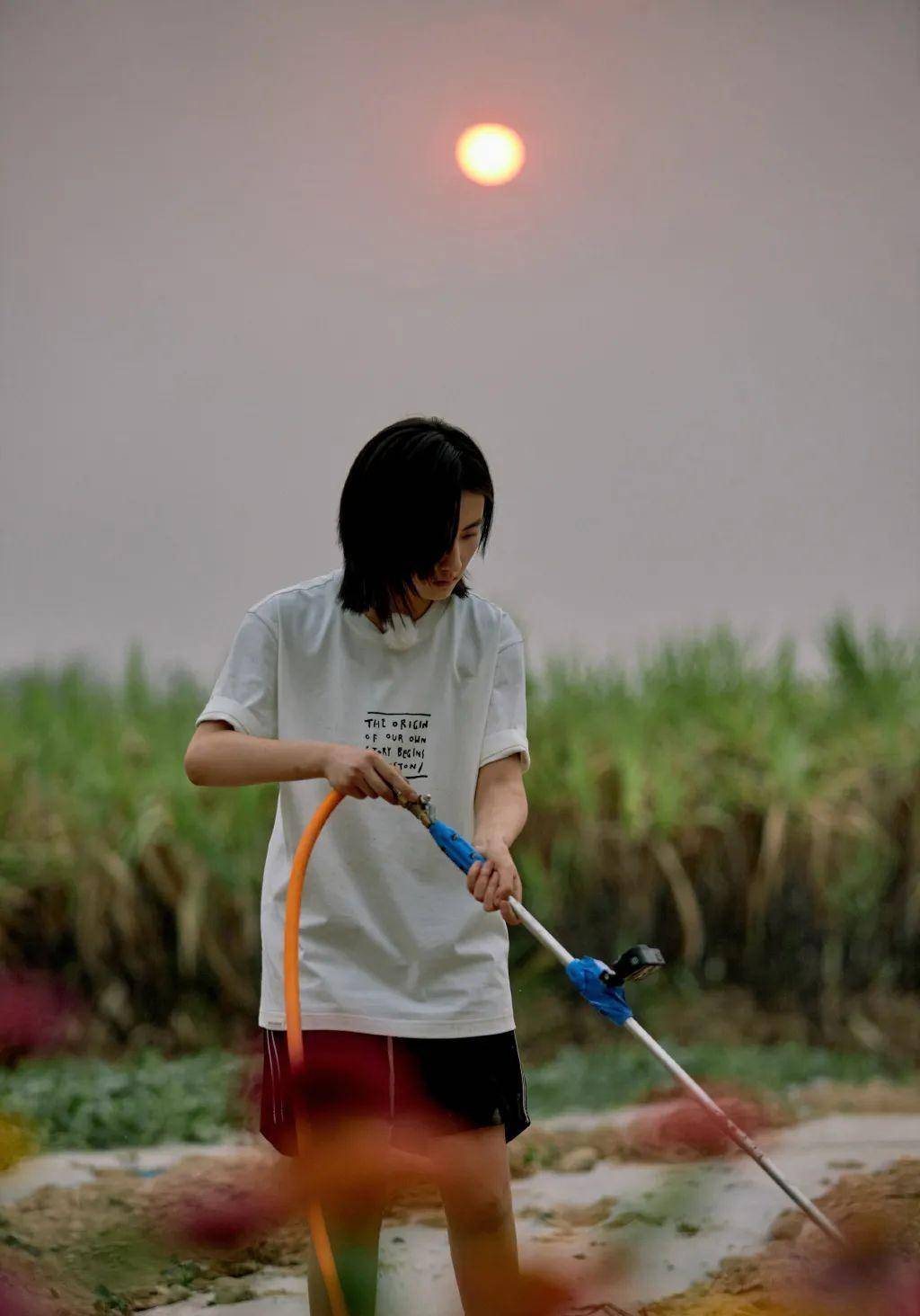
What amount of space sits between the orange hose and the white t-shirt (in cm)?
4

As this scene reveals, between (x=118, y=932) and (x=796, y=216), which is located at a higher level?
(x=796, y=216)

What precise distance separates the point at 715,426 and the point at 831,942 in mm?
1096

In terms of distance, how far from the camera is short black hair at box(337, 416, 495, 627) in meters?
1.38

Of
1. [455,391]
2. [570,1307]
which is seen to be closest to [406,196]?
[455,391]

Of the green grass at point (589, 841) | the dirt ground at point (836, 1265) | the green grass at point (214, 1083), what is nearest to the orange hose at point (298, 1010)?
the dirt ground at point (836, 1265)

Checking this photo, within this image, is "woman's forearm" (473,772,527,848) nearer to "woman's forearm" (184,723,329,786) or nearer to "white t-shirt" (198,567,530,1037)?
"white t-shirt" (198,567,530,1037)

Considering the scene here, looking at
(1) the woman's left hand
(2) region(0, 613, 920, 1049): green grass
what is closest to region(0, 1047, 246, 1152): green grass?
(2) region(0, 613, 920, 1049): green grass

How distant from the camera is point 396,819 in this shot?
1.42 meters

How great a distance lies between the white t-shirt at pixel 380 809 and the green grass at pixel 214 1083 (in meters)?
1.28

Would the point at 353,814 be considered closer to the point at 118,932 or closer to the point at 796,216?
the point at 118,932

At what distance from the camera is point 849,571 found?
3.29 m

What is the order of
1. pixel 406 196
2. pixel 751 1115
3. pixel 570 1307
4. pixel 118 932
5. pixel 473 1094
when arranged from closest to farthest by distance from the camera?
pixel 570 1307 < pixel 751 1115 < pixel 473 1094 < pixel 118 932 < pixel 406 196

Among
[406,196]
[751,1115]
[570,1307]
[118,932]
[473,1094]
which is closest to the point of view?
[570,1307]

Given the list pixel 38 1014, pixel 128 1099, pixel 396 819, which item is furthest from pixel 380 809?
pixel 38 1014
